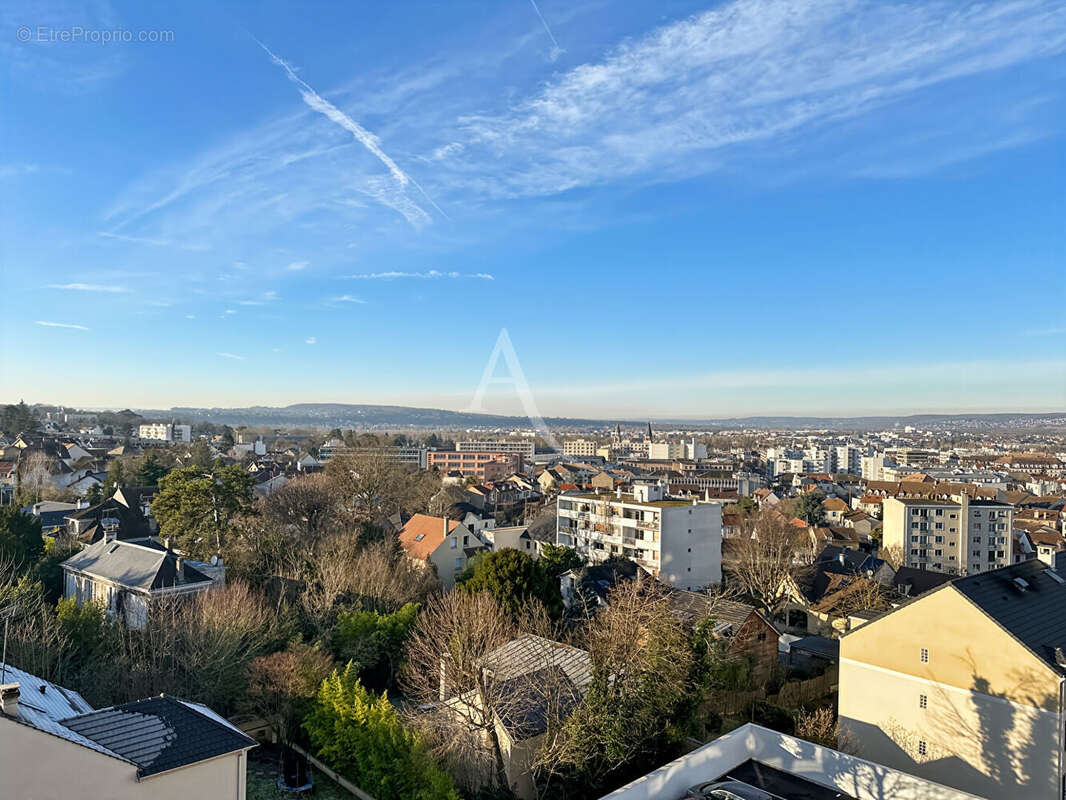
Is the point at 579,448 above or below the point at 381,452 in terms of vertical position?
below

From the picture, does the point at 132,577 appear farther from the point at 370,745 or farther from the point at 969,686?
the point at 969,686

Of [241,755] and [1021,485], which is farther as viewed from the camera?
[1021,485]

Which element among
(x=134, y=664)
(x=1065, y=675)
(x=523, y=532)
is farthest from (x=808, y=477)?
(x=134, y=664)

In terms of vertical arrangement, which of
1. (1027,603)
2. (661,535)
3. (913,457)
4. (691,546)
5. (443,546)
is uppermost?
(1027,603)

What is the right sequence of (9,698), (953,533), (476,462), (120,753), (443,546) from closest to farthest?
1. (9,698)
2. (120,753)
3. (443,546)
4. (953,533)
5. (476,462)

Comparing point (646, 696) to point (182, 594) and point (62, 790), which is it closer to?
point (62, 790)

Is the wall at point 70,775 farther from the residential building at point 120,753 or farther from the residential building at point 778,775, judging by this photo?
the residential building at point 778,775

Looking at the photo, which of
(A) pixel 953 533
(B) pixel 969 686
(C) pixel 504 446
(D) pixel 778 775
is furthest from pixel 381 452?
(C) pixel 504 446
